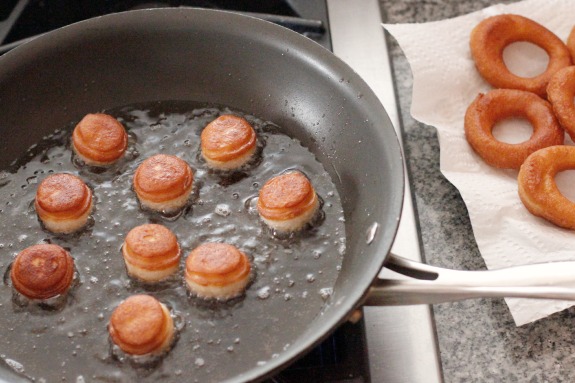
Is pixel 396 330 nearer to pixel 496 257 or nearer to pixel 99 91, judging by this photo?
pixel 496 257

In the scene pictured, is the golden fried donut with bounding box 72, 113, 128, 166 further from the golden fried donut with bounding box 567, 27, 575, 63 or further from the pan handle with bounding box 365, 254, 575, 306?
the golden fried donut with bounding box 567, 27, 575, 63

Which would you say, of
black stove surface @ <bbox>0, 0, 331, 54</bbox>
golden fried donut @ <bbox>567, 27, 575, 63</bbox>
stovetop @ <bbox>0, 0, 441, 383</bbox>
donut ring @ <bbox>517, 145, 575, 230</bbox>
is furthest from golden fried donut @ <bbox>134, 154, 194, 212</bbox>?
golden fried donut @ <bbox>567, 27, 575, 63</bbox>

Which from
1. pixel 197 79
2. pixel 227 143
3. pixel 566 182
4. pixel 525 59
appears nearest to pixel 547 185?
pixel 566 182

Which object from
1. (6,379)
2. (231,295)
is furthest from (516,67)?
(6,379)

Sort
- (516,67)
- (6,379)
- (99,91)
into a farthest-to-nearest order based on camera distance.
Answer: (516,67)
(99,91)
(6,379)

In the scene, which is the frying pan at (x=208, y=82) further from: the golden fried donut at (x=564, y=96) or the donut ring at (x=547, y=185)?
the golden fried donut at (x=564, y=96)
